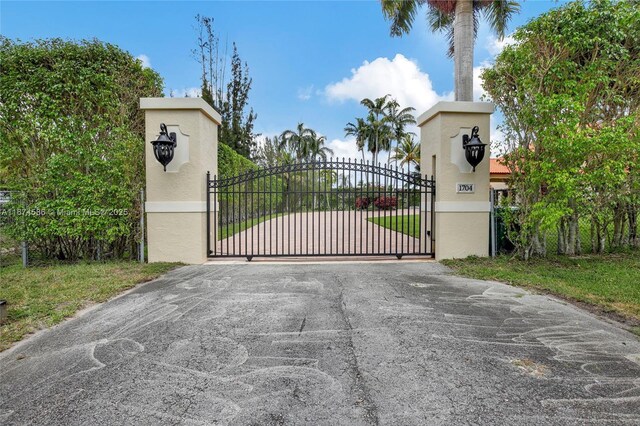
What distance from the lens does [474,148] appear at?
21.0 feet

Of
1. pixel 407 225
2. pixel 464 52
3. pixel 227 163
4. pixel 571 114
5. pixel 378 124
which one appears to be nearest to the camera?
pixel 571 114

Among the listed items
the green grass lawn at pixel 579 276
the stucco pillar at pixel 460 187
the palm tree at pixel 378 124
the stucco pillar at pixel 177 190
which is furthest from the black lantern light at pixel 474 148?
the palm tree at pixel 378 124

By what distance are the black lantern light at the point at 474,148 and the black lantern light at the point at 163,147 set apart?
5.59m

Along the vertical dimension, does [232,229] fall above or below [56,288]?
above

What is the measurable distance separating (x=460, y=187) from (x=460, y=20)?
6230mm

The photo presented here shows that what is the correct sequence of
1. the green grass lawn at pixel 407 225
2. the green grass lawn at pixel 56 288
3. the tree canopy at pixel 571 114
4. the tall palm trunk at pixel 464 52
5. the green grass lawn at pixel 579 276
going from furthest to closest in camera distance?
the tall palm trunk at pixel 464 52 → the green grass lawn at pixel 407 225 → the tree canopy at pixel 571 114 → the green grass lawn at pixel 579 276 → the green grass lawn at pixel 56 288

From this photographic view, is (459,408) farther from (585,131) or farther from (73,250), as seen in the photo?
(73,250)

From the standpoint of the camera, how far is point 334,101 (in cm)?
2692

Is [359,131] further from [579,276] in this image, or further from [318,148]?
[579,276]

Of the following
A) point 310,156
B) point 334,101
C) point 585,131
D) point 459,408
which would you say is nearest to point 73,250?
point 459,408

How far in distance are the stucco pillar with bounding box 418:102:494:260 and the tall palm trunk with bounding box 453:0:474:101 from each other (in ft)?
11.7


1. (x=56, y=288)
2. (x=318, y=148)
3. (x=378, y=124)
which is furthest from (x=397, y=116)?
(x=56, y=288)

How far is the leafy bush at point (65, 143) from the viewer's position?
597 centimetres

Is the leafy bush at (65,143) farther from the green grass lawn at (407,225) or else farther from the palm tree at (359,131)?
the palm tree at (359,131)
